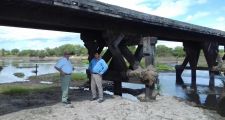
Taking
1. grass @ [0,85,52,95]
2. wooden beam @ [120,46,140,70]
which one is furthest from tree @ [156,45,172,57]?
wooden beam @ [120,46,140,70]

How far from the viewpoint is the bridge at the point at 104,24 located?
960cm

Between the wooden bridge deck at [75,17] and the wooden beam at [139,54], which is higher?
the wooden bridge deck at [75,17]

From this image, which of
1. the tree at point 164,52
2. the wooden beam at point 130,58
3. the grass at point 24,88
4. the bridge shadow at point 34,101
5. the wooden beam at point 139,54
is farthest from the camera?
the tree at point 164,52

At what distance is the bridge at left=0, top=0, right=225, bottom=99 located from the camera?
9.60m

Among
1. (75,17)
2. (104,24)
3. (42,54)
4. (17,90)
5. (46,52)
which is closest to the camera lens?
(75,17)

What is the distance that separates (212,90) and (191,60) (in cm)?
296

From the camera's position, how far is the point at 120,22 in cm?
1313

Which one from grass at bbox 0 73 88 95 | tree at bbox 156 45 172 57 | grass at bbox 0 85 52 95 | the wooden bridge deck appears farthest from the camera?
tree at bbox 156 45 172 57

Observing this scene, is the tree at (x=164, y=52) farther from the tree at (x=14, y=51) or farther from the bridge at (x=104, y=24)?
the bridge at (x=104, y=24)

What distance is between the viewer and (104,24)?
12.6m

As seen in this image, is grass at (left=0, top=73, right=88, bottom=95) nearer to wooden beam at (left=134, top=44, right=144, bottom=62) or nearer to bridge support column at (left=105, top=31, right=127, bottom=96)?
bridge support column at (left=105, top=31, right=127, bottom=96)

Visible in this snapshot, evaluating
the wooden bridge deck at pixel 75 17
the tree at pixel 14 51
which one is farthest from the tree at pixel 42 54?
the wooden bridge deck at pixel 75 17

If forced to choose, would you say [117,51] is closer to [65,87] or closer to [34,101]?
[65,87]

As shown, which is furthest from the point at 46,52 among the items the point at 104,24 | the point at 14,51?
the point at 104,24
